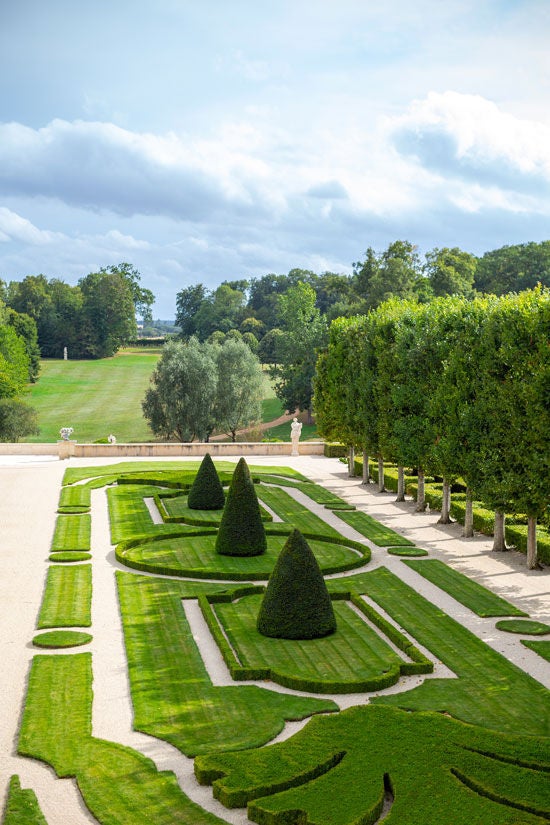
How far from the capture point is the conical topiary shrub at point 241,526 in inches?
1261

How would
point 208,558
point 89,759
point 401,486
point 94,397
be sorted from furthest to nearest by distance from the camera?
point 94,397
point 401,486
point 208,558
point 89,759

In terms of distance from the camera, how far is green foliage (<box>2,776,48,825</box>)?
14.3m

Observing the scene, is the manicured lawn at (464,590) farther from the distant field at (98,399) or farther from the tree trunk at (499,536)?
the distant field at (98,399)

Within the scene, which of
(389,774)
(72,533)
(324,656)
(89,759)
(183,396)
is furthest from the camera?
(183,396)

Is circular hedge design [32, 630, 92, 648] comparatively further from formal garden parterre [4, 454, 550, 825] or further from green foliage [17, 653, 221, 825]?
green foliage [17, 653, 221, 825]

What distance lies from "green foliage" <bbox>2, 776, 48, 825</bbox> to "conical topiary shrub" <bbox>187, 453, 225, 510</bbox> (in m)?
25.1

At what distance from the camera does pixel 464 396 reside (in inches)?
1357

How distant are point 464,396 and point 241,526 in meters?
9.42

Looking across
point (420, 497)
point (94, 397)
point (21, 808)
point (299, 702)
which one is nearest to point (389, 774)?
point (299, 702)

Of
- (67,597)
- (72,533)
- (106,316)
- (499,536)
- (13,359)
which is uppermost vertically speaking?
(106,316)

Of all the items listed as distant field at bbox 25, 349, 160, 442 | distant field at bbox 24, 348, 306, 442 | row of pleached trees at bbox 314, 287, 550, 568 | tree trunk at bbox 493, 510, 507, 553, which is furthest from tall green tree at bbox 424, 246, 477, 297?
tree trunk at bbox 493, 510, 507, 553

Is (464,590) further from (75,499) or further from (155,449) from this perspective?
(155,449)

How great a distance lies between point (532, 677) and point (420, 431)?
1900 centimetres

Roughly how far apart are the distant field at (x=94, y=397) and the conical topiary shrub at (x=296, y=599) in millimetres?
67206
